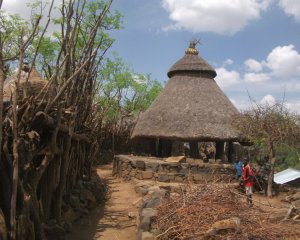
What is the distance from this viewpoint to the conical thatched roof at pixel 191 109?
14.4 metres

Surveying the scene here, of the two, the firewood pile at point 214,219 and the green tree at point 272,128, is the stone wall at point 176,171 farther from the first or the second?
the firewood pile at point 214,219

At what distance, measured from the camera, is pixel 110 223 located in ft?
25.5

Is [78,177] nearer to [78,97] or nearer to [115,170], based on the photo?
[78,97]

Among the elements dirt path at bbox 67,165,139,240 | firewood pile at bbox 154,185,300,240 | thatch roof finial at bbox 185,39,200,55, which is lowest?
dirt path at bbox 67,165,139,240

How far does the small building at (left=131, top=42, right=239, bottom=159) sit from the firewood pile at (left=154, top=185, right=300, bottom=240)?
7.97 meters

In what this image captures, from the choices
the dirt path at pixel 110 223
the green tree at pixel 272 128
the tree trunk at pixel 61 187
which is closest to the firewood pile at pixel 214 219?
the dirt path at pixel 110 223

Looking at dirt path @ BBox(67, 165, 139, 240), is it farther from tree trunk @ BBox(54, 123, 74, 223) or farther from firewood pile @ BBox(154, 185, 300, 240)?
firewood pile @ BBox(154, 185, 300, 240)

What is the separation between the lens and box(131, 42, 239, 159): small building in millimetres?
14383

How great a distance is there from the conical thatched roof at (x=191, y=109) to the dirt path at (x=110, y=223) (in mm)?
4344

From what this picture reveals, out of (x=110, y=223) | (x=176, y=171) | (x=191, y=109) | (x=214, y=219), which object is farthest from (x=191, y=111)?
(x=214, y=219)

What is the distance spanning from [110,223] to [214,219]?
2.83 metres

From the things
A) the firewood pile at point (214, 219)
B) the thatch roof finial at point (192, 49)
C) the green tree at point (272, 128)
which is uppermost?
the thatch roof finial at point (192, 49)

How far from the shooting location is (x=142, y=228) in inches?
237


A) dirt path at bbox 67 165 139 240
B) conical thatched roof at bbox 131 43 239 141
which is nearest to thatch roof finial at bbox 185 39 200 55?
conical thatched roof at bbox 131 43 239 141
